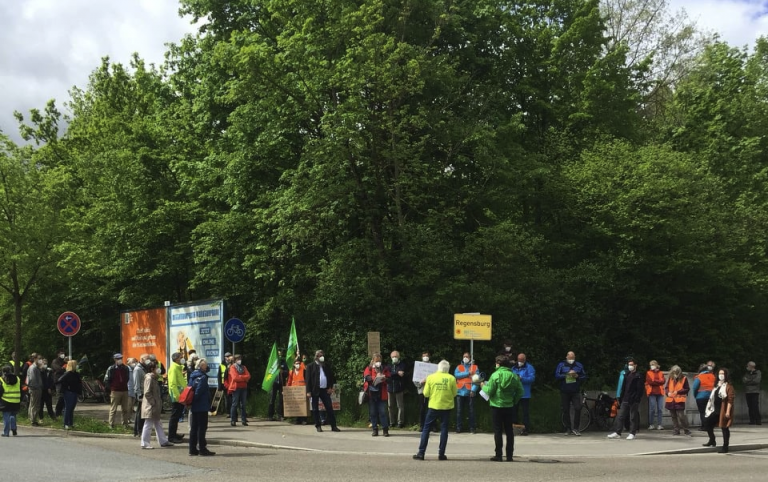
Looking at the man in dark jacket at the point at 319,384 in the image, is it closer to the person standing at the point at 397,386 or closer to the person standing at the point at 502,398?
the person standing at the point at 397,386

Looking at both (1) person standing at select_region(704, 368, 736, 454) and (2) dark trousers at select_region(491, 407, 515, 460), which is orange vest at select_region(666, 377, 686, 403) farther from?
(2) dark trousers at select_region(491, 407, 515, 460)

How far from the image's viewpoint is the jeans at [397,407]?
19.8 m

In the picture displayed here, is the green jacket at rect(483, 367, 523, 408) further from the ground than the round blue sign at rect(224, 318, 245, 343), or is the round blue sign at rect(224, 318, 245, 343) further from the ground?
the round blue sign at rect(224, 318, 245, 343)

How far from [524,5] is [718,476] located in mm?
26080

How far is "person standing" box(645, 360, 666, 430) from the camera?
65.2ft

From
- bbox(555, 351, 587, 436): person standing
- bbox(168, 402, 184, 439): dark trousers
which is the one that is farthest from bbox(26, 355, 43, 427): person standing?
bbox(555, 351, 587, 436): person standing

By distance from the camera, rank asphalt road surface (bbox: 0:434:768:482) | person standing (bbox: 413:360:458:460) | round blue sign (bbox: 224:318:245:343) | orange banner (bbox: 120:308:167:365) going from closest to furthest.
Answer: asphalt road surface (bbox: 0:434:768:482) → person standing (bbox: 413:360:458:460) → round blue sign (bbox: 224:318:245:343) → orange banner (bbox: 120:308:167:365)

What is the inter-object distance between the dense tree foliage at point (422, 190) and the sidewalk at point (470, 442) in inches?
132

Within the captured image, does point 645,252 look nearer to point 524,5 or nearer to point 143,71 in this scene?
point 524,5

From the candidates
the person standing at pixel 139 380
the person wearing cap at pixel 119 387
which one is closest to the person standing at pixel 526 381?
the person standing at pixel 139 380

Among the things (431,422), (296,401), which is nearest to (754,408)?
(296,401)

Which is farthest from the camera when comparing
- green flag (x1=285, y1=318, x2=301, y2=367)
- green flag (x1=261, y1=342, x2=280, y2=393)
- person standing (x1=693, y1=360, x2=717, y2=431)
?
green flag (x1=261, y1=342, x2=280, y2=393)

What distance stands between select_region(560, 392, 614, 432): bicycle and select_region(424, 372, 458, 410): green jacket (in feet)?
20.9

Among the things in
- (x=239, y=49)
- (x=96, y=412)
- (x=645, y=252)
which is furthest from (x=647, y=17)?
(x=96, y=412)
